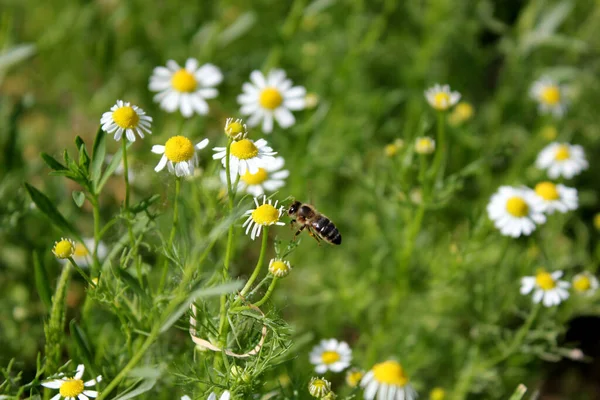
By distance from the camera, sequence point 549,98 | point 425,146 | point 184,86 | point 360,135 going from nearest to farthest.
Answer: point 425,146
point 184,86
point 360,135
point 549,98

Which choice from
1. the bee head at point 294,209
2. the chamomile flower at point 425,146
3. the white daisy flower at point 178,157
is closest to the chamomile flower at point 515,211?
the chamomile flower at point 425,146

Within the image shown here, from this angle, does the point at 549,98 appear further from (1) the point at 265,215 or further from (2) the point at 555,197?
(1) the point at 265,215

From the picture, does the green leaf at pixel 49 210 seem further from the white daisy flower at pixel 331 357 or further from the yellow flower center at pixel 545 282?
the yellow flower center at pixel 545 282

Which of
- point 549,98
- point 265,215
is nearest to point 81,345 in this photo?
point 265,215

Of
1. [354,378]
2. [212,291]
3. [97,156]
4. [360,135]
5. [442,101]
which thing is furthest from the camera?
[360,135]

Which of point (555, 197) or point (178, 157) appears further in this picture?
point (555, 197)

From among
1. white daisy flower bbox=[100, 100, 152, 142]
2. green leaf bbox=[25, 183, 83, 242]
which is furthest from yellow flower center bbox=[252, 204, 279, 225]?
green leaf bbox=[25, 183, 83, 242]

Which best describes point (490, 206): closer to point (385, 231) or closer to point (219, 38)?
point (385, 231)

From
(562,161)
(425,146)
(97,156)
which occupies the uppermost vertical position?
(97,156)
